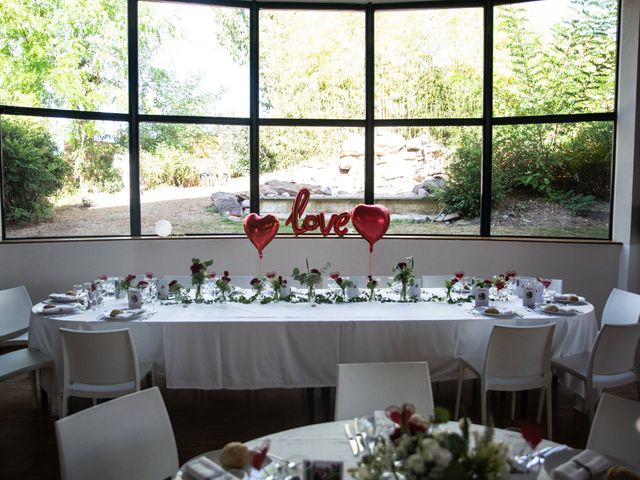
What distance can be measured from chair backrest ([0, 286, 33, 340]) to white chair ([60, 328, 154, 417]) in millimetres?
1296

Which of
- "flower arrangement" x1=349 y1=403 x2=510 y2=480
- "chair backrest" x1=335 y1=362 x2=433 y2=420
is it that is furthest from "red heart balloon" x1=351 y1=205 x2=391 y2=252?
"flower arrangement" x1=349 y1=403 x2=510 y2=480

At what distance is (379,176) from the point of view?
258 inches

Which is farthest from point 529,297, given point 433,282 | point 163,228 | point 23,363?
point 163,228

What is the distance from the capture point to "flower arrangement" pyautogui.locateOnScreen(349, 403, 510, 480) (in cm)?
131

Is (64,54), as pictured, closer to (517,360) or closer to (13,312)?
(13,312)

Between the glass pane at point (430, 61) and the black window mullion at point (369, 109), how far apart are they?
7 cm

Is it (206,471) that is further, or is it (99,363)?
(99,363)

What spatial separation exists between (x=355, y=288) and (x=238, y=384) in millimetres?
1200

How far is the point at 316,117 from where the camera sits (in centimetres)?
648

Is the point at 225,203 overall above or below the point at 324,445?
above

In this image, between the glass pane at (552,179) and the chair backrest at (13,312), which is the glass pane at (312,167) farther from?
the chair backrest at (13,312)

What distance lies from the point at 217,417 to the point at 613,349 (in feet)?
8.80

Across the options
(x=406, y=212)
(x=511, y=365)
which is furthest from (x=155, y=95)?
(x=511, y=365)

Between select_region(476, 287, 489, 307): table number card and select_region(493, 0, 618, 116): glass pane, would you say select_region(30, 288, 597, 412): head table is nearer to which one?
select_region(476, 287, 489, 307): table number card
